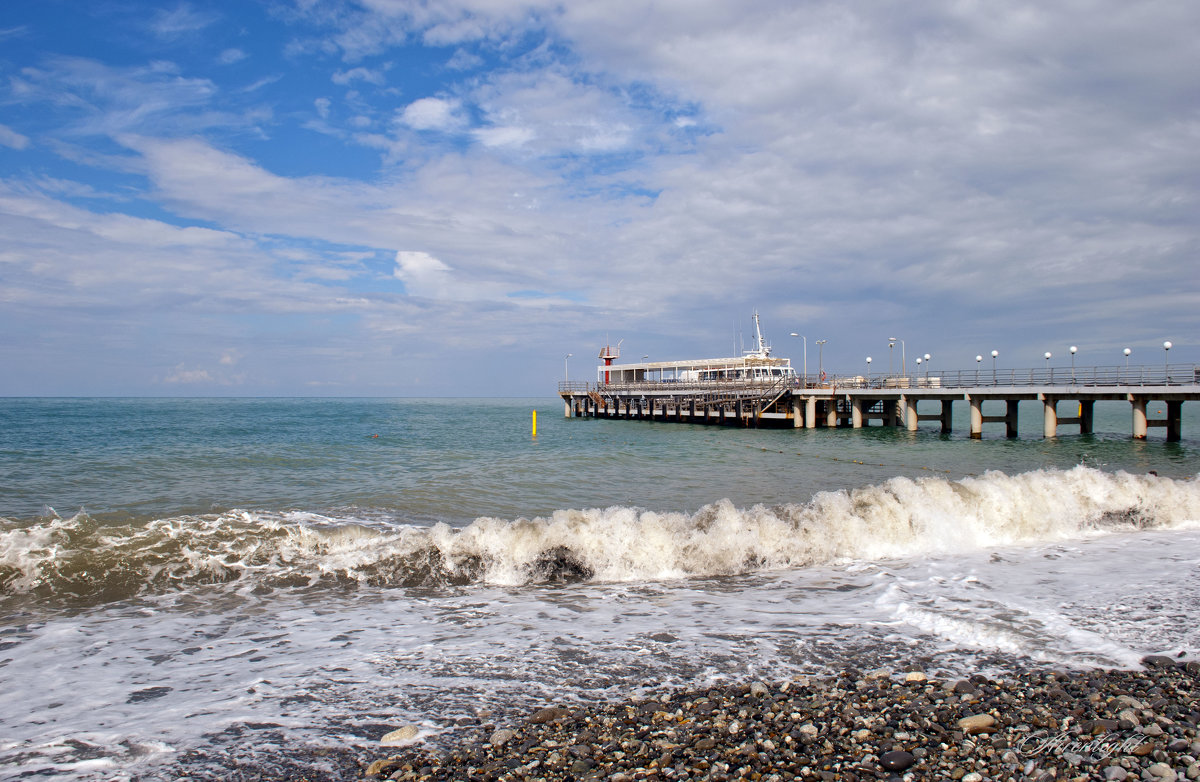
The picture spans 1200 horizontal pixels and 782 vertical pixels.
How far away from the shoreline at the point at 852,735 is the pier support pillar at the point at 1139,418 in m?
41.5

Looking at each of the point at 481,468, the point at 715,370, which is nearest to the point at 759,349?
the point at 715,370

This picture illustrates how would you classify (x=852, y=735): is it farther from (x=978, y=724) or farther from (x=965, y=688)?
(x=965, y=688)

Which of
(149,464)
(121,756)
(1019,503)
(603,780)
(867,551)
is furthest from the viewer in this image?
(149,464)

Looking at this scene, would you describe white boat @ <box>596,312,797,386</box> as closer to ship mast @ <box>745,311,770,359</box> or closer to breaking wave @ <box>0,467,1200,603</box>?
ship mast @ <box>745,311,770,359</box>

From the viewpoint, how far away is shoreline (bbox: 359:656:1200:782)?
13.9 ft

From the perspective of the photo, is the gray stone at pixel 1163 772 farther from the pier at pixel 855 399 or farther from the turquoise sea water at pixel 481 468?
the pier at pixel 855 399

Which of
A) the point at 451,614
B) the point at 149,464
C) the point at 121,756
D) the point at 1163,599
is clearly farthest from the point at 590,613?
the point at 149,464

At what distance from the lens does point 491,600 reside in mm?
9148

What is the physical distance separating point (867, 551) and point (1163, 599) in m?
4.19

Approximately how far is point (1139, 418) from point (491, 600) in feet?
142

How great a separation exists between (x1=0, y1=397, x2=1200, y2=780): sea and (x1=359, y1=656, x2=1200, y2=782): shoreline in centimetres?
40

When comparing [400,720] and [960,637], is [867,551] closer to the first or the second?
[960,637]

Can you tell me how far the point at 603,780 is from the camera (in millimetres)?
4156

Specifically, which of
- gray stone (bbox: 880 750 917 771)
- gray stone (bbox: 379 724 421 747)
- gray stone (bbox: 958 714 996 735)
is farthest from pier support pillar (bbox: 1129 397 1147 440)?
gray stone (bbox: 379 724 421 747)
